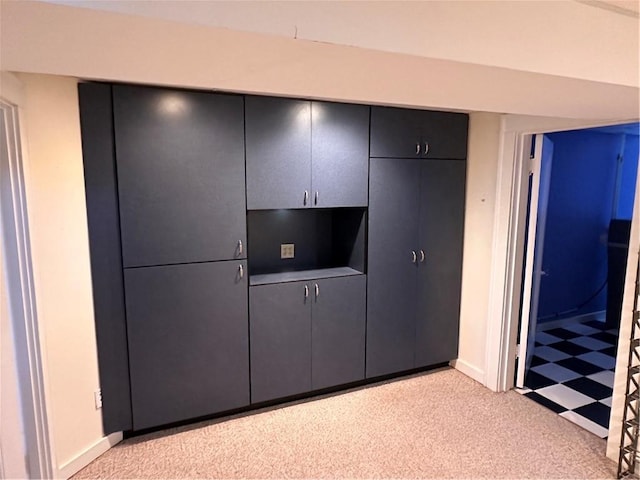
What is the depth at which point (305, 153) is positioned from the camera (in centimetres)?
259

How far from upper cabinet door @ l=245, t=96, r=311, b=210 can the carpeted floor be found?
4.61 ft

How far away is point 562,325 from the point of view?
446cm

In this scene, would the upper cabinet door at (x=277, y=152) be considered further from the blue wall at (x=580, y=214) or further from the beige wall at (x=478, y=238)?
the blue wall at (x=580, y=214)

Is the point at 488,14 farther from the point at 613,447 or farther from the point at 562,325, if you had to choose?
the point at 562,325

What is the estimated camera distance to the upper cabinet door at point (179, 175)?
2195 mm

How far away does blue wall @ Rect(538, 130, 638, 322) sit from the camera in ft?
13.6

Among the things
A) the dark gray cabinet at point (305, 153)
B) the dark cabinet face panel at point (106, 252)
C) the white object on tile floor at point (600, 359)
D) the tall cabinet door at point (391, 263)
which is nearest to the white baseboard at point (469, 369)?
the tall cabinet door at point (391, 263)

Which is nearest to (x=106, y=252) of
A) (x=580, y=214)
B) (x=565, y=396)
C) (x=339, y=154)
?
(x=339, y=154)

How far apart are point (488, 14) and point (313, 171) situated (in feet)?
5.18

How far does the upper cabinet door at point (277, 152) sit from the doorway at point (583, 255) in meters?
2.18

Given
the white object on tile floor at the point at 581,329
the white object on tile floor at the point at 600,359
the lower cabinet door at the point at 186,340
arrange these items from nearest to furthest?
the lower cabinet door at the point at 186,340 → the white object on tile floor at the point at 600,359 → the white object on tile floor at the point at 581,329

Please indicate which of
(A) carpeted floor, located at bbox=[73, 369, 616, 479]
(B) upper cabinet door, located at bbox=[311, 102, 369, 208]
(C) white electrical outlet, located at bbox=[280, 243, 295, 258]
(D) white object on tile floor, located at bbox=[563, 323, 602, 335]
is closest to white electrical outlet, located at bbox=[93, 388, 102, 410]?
(A) carpeted floor, located at bbox=[73, 369, 616, 479]

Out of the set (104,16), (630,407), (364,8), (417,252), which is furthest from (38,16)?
(630,407)

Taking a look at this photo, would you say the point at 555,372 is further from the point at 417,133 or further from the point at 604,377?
the point at 417,133
